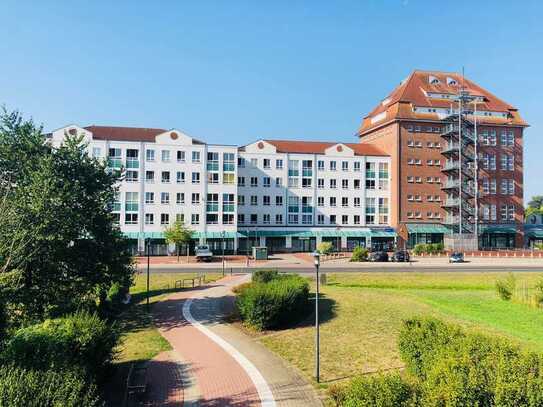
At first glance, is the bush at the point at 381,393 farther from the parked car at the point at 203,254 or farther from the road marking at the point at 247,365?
the parked car at the point at 203,254

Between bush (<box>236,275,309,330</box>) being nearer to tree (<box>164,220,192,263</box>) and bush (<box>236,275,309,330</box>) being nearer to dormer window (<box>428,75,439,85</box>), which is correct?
tree (<box>164,220,192,263</box>)

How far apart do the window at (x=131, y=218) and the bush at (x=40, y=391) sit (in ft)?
165

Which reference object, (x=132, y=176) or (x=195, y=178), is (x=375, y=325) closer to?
(x=195, y=178)

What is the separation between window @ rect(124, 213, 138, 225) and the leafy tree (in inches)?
1368

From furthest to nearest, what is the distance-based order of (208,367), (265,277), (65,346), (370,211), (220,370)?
(370,211) → (265,277) → (208,367) → (220,370) → (65,346)

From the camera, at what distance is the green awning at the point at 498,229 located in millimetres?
68562

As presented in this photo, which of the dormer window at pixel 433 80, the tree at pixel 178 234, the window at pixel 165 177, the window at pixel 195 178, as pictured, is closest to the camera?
the tree at pixel 178 234

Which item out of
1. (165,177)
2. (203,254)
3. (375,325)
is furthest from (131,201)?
(375,325)

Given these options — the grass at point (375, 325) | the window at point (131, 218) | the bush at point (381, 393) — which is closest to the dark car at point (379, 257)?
the grass at point (375, 325)

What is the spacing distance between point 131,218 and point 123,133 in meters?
12.1

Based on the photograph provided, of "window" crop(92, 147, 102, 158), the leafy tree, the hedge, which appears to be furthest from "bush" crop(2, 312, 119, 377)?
"window" crop(92, 147, 102, 158)

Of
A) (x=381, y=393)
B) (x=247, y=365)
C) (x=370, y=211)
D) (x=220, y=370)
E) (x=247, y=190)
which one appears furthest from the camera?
(x=370, y=211)

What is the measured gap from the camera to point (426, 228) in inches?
2623

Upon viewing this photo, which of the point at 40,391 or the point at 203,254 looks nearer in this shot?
the point at 40,391
